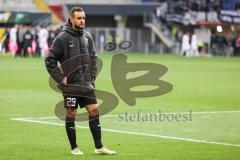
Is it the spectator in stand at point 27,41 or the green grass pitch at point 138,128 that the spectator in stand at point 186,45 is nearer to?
the spectator in stand at point 27,41

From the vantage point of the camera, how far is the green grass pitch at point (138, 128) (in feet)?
42.6

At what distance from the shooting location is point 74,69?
12.4 m

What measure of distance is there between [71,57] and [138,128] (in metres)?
4.39

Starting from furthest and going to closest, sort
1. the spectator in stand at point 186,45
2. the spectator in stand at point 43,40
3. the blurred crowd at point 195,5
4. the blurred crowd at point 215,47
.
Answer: the blurred crowd at point 195,5, the blurred crowd at point 215,47, the spectator in stand at point 186,45, the spectator in stand at point 43,40

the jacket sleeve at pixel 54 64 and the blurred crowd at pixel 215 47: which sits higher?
the jacket sleeve at pixel 54 64

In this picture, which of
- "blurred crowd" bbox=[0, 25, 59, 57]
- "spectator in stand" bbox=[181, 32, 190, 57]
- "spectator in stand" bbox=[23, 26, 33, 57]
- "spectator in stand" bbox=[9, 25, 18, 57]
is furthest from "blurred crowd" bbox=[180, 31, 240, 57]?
"spectator in stand" bbox=[9, 25, 18, 57]

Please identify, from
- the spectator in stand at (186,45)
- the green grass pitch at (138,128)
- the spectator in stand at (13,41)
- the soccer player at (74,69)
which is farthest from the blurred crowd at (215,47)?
the soccer player at (74,69)

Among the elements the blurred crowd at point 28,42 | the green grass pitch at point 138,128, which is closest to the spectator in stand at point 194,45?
the blurred crowd at point 28,42

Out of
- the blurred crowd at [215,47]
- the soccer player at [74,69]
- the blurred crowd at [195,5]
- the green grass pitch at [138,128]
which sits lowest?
Answer: the blurred crowd at [215,47]

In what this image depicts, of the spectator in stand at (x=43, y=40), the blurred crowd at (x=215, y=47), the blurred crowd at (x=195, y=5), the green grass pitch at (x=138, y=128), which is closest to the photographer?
the green grass pitch at (x=138, y=128)

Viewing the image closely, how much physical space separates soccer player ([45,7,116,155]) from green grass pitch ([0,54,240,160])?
0.49m

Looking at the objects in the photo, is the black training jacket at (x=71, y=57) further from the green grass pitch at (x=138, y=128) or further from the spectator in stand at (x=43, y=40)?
the spectator in stand at (x=43, y=40)

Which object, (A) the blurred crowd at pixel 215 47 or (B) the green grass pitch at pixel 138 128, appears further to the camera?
(A) the blurred crowd at pixel 215 47

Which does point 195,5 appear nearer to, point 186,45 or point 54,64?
point 186,45
